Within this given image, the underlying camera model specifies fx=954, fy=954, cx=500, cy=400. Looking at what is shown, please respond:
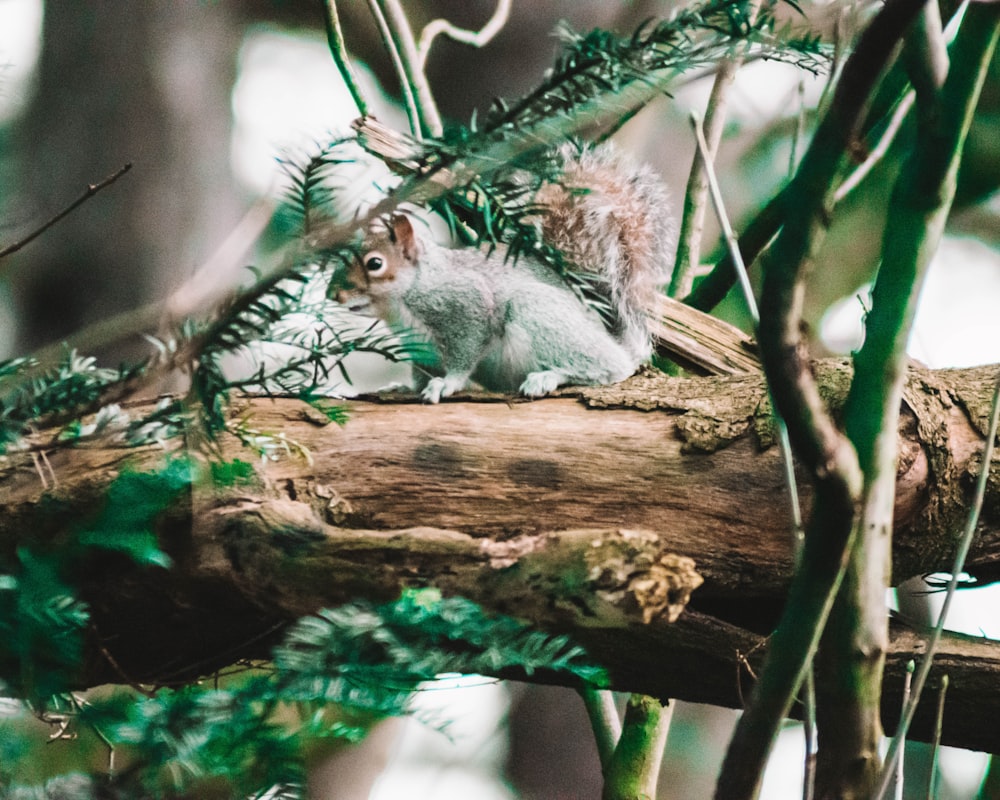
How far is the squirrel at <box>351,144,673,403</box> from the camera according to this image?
5.52 ft

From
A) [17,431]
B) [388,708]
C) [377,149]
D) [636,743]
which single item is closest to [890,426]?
[388,708]

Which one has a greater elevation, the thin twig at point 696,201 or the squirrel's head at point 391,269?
the thin twig at point 696,201

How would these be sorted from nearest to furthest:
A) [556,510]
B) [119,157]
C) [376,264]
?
[556,510] < [376,264] < [119,157]

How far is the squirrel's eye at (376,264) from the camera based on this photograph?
157 cm

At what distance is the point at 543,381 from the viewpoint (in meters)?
1.56

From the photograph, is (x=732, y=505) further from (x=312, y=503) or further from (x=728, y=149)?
(x=728, y=149)

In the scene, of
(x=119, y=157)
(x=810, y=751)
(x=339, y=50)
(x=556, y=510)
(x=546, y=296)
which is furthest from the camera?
(x=119, y=157)

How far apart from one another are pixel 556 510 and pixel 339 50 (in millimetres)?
820

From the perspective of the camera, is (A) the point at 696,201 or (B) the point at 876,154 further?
(A) the point at 696,201

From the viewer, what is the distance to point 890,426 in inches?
21.0

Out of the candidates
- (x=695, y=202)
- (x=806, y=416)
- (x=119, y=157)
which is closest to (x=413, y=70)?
(x=695, y=202)

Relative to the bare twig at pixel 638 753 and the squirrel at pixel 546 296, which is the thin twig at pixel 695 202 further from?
the bare twig at pixel 638 753

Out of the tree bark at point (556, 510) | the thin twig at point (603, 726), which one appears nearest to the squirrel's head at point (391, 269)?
the tree bark at point (556, 510)

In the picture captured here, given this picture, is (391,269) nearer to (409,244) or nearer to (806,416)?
(409,244)
